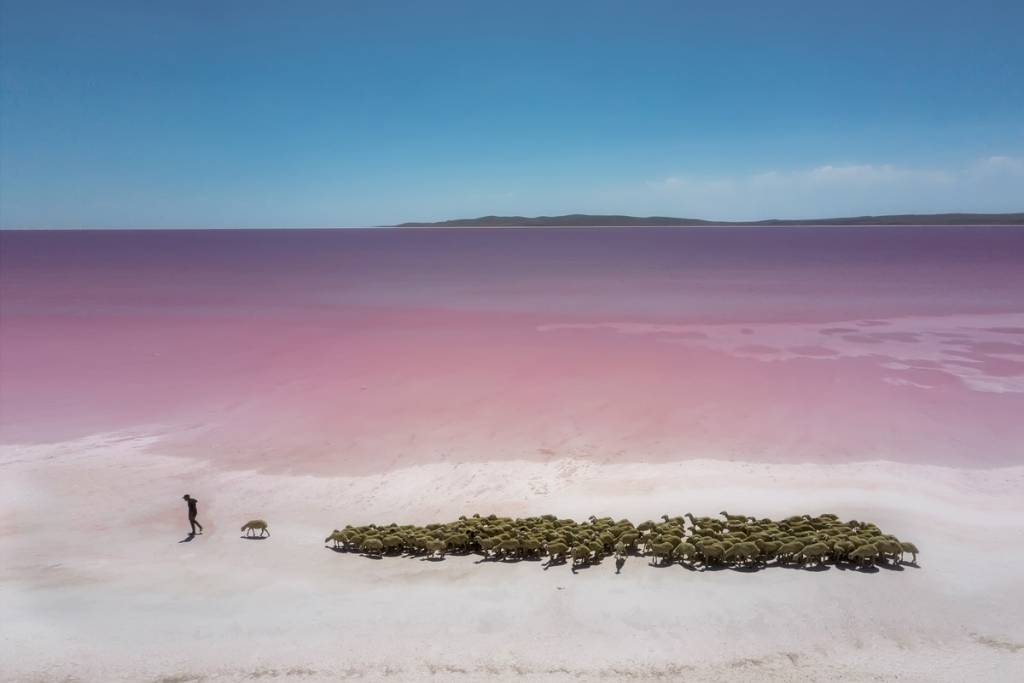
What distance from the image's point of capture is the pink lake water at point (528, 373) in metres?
17.2

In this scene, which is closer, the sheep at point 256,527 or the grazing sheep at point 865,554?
the grazing sheep at point 865,554

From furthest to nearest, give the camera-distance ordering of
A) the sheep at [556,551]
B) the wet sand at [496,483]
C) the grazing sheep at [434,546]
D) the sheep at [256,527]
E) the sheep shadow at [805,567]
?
the sheep at [256,527] → the grazing sheep at [434,546] → the sheep at [556,551] → the sheep shadow at [805,567] → the wet sand at [496,483]

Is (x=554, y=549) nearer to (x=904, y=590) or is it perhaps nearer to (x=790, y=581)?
(x=790, y=581)

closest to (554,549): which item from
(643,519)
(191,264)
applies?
(643,519)

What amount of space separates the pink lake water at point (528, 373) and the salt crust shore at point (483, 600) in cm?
297

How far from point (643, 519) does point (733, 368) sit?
48.1ft

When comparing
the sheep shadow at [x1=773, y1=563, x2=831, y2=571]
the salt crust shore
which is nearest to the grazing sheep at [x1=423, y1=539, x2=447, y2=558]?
the salt crust shore

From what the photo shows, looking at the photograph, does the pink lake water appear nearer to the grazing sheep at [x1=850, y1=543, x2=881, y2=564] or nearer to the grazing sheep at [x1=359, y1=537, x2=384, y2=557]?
the grazing sheep at [x1=359, y1=537, x2=384, y2=557]

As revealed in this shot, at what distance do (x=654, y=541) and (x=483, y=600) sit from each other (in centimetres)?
284

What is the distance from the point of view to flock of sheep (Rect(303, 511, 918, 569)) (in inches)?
385

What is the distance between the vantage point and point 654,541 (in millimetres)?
10125

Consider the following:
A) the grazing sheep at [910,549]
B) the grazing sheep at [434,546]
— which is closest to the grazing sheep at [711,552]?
the grazing sheep at [910,549]

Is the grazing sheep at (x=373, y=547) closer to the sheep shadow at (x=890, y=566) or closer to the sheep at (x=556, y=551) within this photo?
the sheep at (x=556, y=551)

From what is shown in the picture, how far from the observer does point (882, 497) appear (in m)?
12.9
